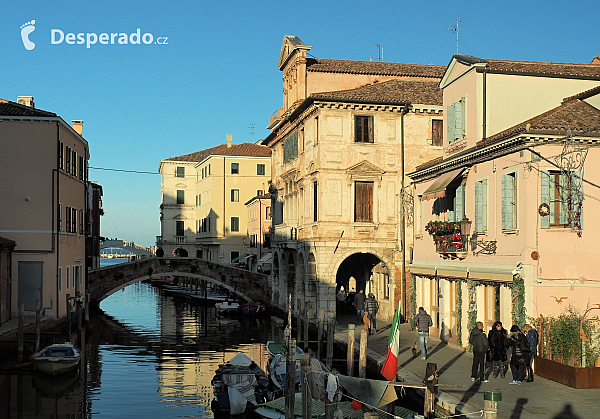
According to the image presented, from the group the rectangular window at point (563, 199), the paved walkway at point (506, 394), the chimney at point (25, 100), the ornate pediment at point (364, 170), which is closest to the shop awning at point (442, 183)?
the rectangular window at point (563, 199)

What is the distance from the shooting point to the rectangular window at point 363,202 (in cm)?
3481

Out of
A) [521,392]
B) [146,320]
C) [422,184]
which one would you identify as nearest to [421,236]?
[422,184]

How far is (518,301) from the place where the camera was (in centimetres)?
1909

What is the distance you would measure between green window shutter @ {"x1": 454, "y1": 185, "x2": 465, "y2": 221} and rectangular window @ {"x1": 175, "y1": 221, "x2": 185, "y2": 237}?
63691 millimetres

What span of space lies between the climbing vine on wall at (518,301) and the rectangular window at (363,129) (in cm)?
1634

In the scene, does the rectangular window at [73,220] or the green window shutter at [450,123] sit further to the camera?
the rectangular window at [73,220]

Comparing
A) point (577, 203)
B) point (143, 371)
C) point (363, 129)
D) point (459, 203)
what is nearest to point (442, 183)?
point (459, 203)

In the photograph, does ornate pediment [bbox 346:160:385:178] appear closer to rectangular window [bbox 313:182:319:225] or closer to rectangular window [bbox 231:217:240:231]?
rectangular window [bbox 313:182:319:225]

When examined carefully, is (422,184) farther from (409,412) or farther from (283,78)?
(283,78)

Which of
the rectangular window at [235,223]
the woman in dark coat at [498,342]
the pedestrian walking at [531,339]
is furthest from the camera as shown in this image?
the rectangular window at [235,223]

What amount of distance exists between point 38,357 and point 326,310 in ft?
47.1

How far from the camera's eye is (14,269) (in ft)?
111

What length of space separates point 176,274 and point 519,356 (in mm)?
34909

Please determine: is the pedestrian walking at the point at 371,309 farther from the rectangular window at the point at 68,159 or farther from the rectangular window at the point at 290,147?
the rectangular window at the point at 68,159
